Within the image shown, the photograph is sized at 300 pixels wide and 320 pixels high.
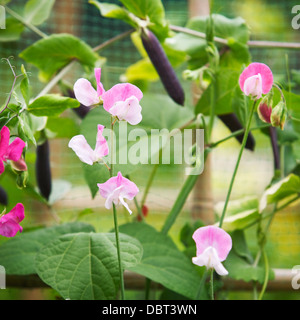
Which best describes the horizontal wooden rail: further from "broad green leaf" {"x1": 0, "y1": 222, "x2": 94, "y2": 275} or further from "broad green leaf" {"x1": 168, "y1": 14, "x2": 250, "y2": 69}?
"broad green leaf" {"x1": 168, "y1": 14, "x2": 250, "y2": 69}

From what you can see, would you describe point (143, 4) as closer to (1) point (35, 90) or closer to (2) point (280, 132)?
(2) point (280, 132)

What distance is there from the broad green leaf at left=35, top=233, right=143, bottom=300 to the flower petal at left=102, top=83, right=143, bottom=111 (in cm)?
14

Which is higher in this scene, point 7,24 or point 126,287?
point 7,24

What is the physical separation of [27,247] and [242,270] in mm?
247

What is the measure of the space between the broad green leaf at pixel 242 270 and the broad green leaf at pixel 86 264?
17cm

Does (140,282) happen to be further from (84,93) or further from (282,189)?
(84,93)

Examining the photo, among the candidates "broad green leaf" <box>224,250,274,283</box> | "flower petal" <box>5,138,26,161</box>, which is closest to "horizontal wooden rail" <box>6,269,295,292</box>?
"broad green leaf" <box>224,250,274,283</box>

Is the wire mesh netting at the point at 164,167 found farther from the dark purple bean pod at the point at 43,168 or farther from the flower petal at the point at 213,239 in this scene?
the flower petal at the point at 213,239

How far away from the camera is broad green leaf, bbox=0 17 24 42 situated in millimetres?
634

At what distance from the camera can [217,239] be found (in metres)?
0.29

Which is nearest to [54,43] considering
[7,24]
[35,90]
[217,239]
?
[7,24]

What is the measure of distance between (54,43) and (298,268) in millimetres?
403

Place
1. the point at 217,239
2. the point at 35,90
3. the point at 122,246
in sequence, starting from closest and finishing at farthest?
the point at 217,239 < the point at 122,246 < the point at 35,90

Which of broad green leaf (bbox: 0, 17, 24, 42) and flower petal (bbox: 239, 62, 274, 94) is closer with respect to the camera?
flower petal (bbox: 239, 62, 274, 94)
